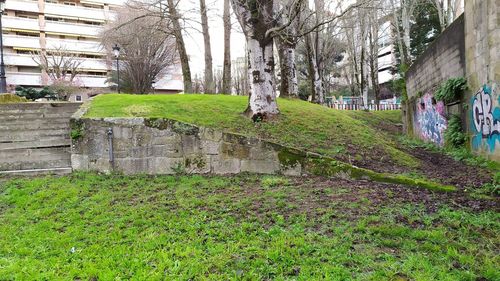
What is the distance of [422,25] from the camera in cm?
2945

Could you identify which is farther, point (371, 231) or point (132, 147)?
point (132, 147)

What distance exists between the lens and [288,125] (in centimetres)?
905

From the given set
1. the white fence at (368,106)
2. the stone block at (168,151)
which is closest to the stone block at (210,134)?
the stone block at (168,151)

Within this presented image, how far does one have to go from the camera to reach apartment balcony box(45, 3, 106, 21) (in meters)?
38.9

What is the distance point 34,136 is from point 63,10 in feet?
122

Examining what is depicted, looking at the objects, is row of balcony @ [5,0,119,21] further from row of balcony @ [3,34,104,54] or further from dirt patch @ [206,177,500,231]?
dirt patch @ [206,177,500,231]

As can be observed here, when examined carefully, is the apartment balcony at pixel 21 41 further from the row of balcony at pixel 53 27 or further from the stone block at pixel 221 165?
the stone block at pixel 221 165

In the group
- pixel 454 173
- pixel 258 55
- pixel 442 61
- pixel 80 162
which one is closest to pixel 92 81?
pixel 258 55

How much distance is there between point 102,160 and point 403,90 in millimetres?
14606

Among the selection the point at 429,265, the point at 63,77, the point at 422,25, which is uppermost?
the point at 422,25

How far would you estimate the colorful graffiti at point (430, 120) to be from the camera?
36.7 ft

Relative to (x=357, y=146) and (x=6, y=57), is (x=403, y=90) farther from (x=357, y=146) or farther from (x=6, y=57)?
(x=6, y=57)

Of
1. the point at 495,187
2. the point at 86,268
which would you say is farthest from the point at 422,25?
the point at 86,268

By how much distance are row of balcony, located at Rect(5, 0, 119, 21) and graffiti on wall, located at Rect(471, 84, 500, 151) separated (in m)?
40.3
